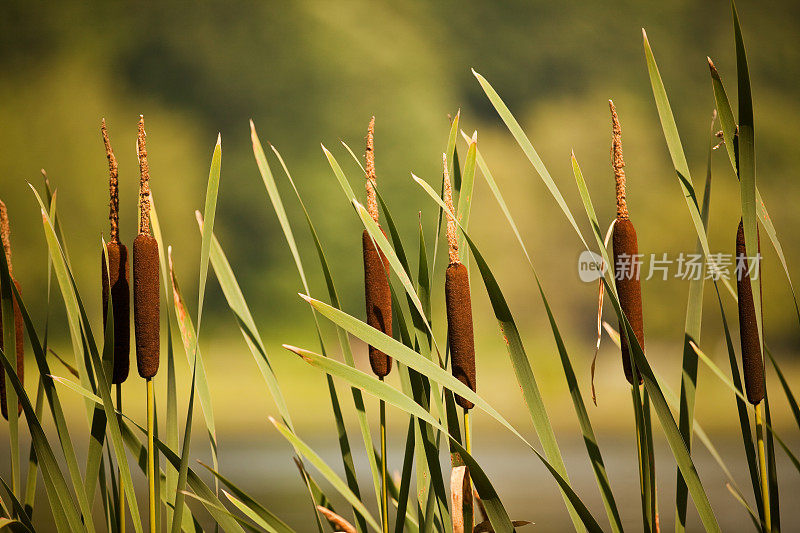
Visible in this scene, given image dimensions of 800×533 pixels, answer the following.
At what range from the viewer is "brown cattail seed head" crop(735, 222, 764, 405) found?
0.55 m

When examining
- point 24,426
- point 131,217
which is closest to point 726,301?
point 131,217

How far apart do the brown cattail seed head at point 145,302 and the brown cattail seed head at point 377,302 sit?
7.1 inches

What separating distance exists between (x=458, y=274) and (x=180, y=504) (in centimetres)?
30

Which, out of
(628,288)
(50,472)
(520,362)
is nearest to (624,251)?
(628,288)

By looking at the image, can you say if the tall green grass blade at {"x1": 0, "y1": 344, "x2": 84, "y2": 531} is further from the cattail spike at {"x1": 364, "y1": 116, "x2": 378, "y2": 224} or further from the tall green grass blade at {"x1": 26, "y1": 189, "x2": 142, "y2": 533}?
the cattail spike at {"x1": 364, "y1": 116, "x2": 378, "y2": 224}

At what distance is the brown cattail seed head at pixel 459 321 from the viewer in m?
0.52

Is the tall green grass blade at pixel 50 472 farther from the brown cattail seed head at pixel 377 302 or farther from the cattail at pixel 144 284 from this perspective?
the brown cattail seed head at pixel 377 302

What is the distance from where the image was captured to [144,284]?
54 centimetres

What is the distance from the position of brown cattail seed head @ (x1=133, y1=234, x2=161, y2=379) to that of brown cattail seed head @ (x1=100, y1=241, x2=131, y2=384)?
0.9 inches

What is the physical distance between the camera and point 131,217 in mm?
1939

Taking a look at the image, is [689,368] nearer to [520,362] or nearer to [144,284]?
[520,362]

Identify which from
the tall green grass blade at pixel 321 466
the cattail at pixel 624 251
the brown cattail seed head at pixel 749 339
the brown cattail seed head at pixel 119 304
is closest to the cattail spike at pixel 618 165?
the cattail at pixel 624 251

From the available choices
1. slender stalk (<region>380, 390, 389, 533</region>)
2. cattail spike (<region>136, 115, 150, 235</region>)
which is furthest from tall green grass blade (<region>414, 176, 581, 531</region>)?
cattail spike (<region>136, 115, 150, 235</region>)

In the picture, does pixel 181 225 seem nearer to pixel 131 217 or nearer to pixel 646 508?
pixel 131 217
